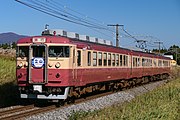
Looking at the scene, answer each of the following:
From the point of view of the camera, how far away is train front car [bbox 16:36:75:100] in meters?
14.1

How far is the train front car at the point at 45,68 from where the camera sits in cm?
1411

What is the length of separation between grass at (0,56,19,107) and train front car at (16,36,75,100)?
5.37ft

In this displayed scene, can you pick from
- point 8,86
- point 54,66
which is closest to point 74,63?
point 54,66

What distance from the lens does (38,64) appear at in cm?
1422

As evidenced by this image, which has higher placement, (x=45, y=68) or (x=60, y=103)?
(x=45, y=68)

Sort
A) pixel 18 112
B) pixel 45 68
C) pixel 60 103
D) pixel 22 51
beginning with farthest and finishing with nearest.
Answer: pixel 60 103, pixel 22 51, pixel 45 68, pixel 18 112

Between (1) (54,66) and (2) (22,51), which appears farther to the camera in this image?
(2) (22,51)

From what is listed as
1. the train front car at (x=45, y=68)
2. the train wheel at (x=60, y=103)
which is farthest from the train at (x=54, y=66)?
the train wheel at (x=60, y=103)

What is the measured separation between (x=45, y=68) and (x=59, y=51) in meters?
0.87

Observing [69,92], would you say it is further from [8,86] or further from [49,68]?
[8,86]

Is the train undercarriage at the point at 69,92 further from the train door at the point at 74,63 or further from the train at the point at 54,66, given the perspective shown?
the train door at the point at 74,63

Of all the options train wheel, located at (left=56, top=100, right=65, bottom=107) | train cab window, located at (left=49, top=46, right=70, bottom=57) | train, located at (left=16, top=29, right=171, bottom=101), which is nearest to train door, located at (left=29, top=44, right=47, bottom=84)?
train, located at (left=16, top=29, right=171, bottom=101)

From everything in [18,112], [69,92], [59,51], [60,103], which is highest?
[59,51]

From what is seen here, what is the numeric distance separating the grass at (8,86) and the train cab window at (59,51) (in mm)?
3093
